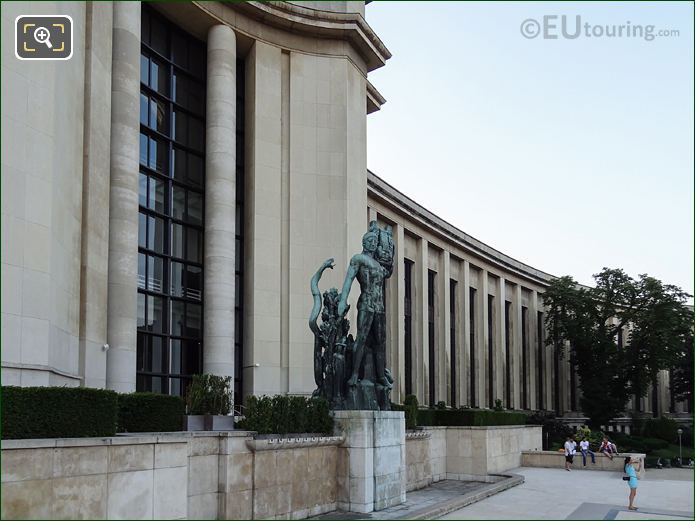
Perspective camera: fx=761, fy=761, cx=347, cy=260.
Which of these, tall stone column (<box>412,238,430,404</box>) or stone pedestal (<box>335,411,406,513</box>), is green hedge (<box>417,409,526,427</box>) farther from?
tall stone column (<box>412,238,430,404</box>)

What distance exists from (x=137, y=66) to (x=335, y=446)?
1550cm

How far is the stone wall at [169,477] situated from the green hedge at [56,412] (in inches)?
24.3

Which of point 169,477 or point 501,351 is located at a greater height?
point 501,351

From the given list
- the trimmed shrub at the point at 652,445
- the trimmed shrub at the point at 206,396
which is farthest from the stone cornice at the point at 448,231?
the trimmed shrub at the point at 206,396

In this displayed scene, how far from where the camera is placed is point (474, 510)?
→ 19469 mm

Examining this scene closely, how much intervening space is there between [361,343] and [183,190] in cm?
1511

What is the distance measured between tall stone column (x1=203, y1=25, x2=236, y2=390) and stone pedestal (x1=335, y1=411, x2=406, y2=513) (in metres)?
11.5

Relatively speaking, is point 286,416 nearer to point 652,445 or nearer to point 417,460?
point 417,460

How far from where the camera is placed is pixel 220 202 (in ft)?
99.2

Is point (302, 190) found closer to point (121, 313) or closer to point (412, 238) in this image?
point (121, 313)

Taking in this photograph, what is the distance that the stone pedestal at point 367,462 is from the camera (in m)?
17.9

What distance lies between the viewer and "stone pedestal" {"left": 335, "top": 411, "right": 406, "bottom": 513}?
17.9 meters

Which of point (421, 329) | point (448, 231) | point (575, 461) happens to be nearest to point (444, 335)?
point (421, 329)

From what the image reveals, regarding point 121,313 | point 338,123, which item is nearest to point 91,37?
point 121,313
